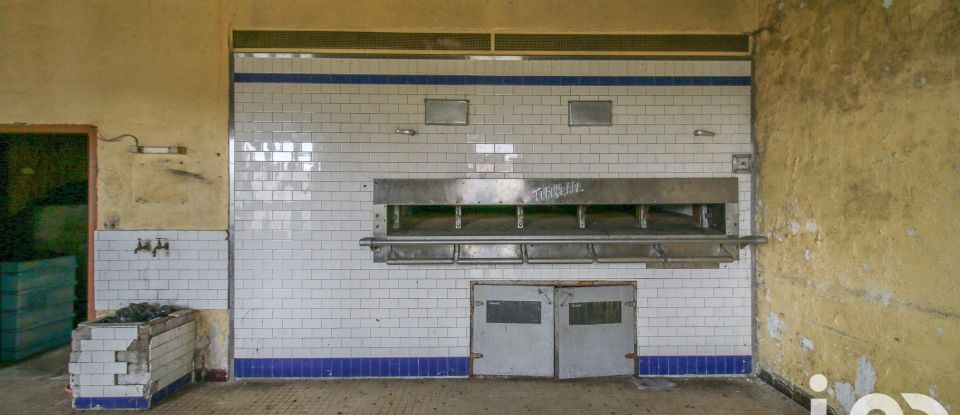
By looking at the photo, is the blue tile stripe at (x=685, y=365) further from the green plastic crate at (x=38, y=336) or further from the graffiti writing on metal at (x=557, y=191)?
the green plastic crate at (x=38, y=336)

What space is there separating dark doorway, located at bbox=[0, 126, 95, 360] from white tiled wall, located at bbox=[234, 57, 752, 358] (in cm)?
136

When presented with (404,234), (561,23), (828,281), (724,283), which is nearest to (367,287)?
(404,234)

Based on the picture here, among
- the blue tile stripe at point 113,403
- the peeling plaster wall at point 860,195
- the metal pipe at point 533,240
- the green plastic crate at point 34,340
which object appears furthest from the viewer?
the green plastic crate at point 34,340

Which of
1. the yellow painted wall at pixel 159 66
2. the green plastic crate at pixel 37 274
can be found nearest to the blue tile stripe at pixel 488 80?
the yellow painted wall at pixel 159 66

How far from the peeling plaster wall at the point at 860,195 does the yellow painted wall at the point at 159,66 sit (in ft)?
2.86

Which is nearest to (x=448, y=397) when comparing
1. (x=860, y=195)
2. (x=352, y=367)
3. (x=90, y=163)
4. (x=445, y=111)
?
(x=352, y=367)

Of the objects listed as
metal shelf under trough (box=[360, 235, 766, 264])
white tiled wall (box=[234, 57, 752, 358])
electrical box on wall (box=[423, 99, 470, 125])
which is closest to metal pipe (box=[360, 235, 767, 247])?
metal shelf under trough (box=[360, 235, 766, 264])

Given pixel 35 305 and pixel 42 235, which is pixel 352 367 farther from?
pixel 42 235

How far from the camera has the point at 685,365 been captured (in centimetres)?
325

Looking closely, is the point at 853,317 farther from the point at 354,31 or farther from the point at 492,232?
the point at 354,31

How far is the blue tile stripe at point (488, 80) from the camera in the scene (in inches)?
127

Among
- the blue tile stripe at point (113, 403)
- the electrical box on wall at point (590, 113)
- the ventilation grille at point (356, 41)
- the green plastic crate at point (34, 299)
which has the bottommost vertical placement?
the blue tile stripe at point (113, 403)

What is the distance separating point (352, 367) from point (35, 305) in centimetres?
309

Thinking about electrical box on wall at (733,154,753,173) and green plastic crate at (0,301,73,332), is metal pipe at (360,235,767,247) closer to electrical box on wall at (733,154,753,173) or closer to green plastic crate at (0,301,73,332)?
electrical box on wall at (733,154,753,173)
